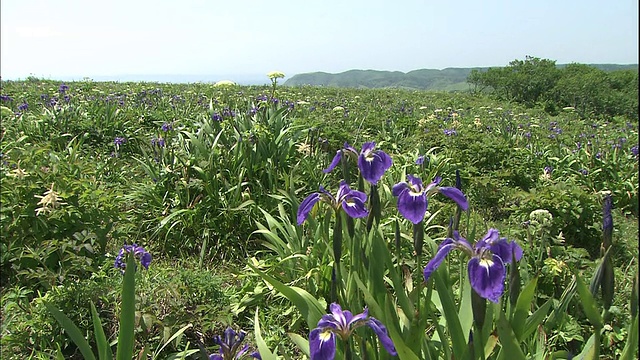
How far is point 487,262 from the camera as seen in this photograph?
1190 millimetres

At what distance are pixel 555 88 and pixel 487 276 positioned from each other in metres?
26.1

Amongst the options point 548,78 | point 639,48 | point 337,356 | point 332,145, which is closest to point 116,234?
point 337,356

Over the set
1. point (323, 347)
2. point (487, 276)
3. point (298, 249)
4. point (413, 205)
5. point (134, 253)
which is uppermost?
point (413, 205)

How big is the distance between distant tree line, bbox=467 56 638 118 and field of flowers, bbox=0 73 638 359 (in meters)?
16.9

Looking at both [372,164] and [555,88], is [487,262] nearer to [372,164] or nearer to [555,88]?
[372,164]

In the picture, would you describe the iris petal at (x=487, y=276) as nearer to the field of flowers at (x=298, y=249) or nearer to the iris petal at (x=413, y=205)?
the field of flowers at (x=298, y=249)

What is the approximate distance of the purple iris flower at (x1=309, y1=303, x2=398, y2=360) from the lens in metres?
1.23

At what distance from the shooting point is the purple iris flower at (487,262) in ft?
3.73

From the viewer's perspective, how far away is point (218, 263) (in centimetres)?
352

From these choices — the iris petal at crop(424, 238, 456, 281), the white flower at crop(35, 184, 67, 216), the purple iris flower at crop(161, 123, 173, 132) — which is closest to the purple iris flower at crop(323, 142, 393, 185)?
the iris petal at crop(424, 238, 456, 281)

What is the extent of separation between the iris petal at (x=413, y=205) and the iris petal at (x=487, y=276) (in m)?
0.26

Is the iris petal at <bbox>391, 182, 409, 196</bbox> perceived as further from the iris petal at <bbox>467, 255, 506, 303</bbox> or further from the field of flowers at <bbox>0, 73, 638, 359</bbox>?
the iris petal at <bbox>467, 255, 506, 303</bbox>

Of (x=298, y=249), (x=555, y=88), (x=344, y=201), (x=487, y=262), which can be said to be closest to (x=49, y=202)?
(x=298, y=249)

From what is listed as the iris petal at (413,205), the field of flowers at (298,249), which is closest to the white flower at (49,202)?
the field of flowers at (298,249)
